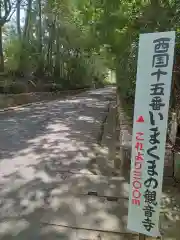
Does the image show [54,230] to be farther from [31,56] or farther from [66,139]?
[31,56]

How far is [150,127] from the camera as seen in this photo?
2.06 meters

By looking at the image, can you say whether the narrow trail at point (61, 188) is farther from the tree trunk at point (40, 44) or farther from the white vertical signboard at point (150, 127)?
the tree trunk at point (40, 44)

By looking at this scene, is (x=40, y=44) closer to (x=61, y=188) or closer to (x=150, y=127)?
(x=61, y=188)

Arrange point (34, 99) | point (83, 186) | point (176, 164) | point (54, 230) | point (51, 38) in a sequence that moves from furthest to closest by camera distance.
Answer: point (51, 38) → point (34, 99) → point (83, 186) → point (176, 164) → point (54, 230)

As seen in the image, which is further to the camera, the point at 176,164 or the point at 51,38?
the point at 51,38

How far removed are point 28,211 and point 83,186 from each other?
949mm

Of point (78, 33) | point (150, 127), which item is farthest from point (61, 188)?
point (78, 33)

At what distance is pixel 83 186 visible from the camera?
3.91 metres

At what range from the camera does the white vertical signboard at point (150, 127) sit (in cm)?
199

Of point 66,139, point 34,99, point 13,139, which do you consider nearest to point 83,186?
point 66,139

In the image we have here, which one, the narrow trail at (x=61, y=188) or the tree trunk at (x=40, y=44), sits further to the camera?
the tree trunk at (x=40, y=44)

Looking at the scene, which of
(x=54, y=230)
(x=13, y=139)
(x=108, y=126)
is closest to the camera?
(x=54, y=230)

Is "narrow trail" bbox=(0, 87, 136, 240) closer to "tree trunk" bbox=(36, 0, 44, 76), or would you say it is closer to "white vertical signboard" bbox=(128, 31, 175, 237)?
"white vertical signboard" bbox=(128, 31, 175, 237)

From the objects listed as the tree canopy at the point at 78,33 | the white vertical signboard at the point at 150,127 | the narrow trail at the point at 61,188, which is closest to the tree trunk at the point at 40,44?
the tree canopy at the point at 78,33
